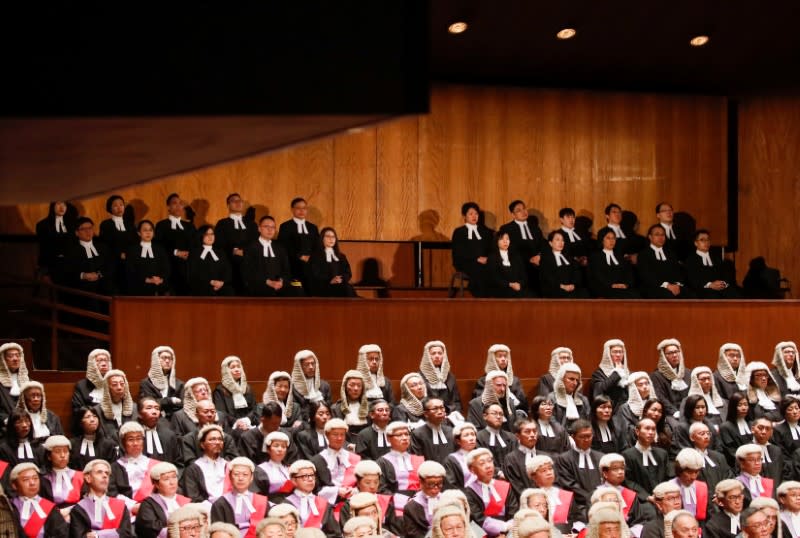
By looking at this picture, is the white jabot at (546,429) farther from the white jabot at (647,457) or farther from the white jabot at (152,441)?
the white jabot at (152,441)

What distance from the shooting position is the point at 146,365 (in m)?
9.77

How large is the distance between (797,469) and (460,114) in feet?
20.8

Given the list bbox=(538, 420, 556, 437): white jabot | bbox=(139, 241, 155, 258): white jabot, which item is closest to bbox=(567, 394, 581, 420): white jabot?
bbox=(538, 420, 556, 437): white jabot

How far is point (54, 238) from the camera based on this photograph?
10.9 m

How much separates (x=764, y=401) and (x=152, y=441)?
17.8 ft

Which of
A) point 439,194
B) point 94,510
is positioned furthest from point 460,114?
point 94,510

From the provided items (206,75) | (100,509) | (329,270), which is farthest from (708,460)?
(206,75)

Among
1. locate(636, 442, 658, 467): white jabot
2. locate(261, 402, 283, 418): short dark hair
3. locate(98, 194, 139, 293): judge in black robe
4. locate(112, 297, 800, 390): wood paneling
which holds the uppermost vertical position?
locate(98, 194, 139, 293): judge in black robe

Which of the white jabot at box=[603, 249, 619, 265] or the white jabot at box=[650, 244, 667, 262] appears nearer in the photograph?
the white jabot at box=[603, 249, 619, 265]

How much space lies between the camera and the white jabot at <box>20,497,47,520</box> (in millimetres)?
7512

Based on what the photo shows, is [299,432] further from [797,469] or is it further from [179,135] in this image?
[179,135]

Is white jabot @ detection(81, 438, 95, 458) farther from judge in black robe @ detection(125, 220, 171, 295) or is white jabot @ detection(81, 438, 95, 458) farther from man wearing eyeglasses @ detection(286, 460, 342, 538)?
judge in black robe @ detection(125, 220, 171, 295)

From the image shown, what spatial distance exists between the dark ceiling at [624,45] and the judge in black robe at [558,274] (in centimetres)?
229

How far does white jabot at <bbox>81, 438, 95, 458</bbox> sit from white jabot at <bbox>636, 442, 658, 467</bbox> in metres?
4.37
